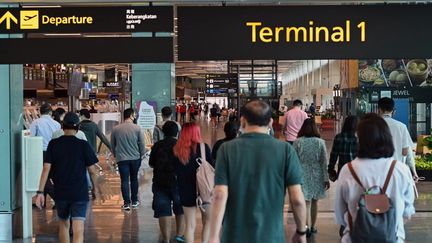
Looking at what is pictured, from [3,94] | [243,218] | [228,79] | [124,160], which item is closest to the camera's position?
[243,218]

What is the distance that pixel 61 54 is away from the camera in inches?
274

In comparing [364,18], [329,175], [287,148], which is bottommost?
[329,175]

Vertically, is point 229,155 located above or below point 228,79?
below

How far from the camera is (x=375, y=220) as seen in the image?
395 cm

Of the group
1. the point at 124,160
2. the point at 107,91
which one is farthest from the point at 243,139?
the point at 107,91

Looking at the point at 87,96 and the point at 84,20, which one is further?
the point at 87,96

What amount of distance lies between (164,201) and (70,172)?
4.68ft

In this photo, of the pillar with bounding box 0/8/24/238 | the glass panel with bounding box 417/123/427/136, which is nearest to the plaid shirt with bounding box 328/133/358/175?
the pillar with bounding box 0/8/24/238

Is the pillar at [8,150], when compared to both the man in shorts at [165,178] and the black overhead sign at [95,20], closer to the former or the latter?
the black overhead sign at [95,20]

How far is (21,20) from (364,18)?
3.72m

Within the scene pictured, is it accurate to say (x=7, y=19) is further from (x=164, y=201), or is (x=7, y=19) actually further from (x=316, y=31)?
(x=316, y=31)

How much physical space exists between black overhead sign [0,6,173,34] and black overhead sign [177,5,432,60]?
451mm

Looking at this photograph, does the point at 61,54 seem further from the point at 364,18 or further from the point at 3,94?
the point at 364,18

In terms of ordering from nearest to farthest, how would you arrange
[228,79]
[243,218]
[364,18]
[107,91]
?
[243,218] < [364,18] < [228,79] < [107,91]
